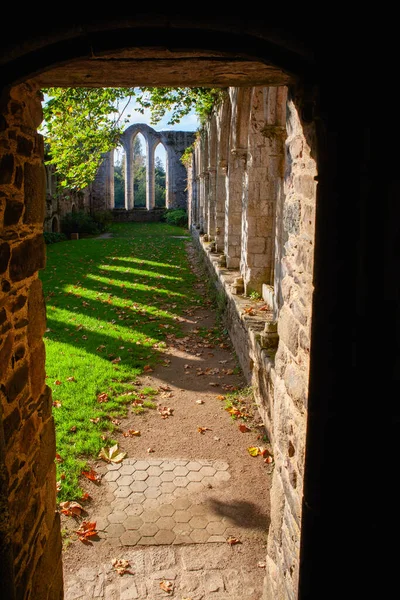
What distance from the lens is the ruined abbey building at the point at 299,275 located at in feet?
7.68

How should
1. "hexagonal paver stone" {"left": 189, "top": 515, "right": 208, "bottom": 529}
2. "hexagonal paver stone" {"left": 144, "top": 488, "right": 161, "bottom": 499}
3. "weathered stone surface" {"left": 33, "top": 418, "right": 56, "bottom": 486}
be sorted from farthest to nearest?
"hexagonal paver stone" {"left": 144, "top": 488, "right": 161, "bottom": 499} < "hexagonal paver stone" {"left": 189, "top": 515, "right": 208, "bottom": 529} < "weathered stone surface" {"left": 33, "top": 418, "right": 56, "bottom": 486}

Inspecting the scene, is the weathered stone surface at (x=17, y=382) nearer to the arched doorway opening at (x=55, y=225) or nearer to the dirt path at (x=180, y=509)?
the dirt path at (x=180, y=509)

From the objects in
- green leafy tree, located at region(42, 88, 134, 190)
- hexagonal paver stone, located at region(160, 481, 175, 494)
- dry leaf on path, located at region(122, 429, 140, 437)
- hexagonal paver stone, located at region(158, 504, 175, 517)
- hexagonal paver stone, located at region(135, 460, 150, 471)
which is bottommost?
hexagonal paver stone, located at region(158, 504, 175, 517)

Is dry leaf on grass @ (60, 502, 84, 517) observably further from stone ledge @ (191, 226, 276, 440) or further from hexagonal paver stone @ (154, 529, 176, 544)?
stone ledge @ (191, 226, 276, 440)

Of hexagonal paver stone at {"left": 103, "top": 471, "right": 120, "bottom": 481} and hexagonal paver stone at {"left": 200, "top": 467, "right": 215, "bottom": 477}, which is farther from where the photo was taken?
hexagonal paver stone at {"left": 200, "top": 467, "right": 215, "bottom": 477}

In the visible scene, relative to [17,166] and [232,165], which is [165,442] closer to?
[17,166]

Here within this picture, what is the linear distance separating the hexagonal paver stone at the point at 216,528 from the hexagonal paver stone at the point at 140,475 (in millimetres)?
902

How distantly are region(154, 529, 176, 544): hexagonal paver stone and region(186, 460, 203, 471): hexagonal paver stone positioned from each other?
0.96 metres

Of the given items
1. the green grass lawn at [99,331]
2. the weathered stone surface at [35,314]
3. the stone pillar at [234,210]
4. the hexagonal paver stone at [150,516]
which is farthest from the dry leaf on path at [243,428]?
the stone pillar at [234,210]

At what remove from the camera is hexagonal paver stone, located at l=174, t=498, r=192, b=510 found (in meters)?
4.53

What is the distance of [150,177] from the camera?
111 feet

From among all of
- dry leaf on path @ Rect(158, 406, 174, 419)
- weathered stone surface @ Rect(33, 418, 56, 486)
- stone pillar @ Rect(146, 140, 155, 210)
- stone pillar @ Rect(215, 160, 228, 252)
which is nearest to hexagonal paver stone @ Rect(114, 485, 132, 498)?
weathered stone surface @ Rect(33, 418, 56, 486)

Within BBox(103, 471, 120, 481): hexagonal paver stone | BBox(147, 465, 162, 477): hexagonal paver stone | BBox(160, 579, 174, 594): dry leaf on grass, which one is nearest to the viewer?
BBox(160, 579, 174, 594): dry leaf on grass

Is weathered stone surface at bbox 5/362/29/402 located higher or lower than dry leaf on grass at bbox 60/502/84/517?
higher
